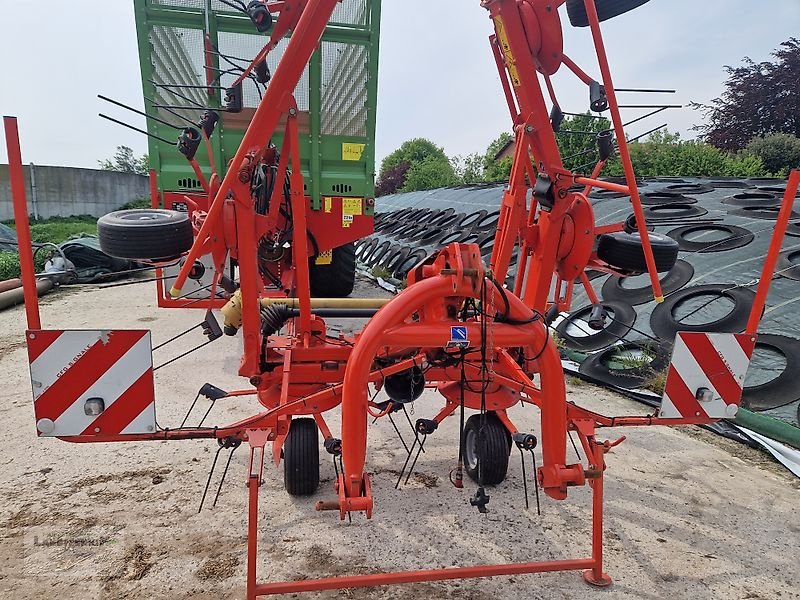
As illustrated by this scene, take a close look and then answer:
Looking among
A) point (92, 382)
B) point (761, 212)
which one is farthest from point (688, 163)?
point (92, 382)

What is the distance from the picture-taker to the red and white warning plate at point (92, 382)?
7.52ft

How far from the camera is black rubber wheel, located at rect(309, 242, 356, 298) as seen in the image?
644cm

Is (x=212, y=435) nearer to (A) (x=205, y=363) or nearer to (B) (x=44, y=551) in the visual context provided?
(B) (x=44, y=551)

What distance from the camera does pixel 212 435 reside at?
247cm

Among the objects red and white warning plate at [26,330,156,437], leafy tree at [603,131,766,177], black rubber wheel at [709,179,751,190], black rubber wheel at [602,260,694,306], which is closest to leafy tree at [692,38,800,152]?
leafy tree at [603,131,766,177]

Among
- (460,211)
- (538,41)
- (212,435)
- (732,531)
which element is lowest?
(732,531)

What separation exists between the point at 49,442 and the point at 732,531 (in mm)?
4220

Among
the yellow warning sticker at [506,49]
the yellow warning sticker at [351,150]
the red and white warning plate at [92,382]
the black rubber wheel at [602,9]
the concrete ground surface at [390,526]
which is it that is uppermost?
the black rubber wheel at [602,9]

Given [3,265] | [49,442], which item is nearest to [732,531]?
[49,442]

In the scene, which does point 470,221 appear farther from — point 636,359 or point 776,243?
point 776,243

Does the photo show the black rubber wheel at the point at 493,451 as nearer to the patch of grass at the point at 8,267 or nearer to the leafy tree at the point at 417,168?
the patch of grass at the point at 8,267

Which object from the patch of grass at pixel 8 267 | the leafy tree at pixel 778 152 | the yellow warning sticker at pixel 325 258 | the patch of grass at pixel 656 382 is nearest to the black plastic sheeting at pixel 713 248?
the patch of grass at pixel 656 382

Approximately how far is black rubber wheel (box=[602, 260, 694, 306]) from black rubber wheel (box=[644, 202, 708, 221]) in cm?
160

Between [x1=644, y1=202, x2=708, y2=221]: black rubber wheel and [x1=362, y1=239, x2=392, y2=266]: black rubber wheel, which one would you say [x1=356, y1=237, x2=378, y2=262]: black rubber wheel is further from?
[x1=644, y1=202, x2=708, y2=221]: black rubber wheel
